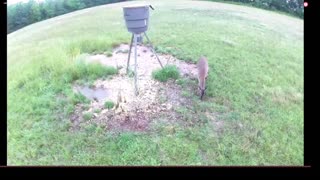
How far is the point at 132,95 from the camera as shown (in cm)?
275

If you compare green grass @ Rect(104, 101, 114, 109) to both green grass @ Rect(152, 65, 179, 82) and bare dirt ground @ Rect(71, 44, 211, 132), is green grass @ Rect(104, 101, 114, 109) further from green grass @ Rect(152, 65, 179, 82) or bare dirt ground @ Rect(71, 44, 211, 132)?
green grass @ Rect(152, 65, 179, 82)

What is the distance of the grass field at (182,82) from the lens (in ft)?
8.71

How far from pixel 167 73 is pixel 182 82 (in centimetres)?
10

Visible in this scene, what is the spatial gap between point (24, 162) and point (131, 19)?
3.40 feet

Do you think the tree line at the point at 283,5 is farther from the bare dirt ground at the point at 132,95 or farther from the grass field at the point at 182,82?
the bare dirt ground at the point at 132,95

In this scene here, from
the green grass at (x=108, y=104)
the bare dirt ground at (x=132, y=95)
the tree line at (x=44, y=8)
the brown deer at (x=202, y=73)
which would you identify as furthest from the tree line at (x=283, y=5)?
the green grass at (x=108, y=104)

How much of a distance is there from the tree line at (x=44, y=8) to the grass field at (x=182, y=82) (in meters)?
0.03

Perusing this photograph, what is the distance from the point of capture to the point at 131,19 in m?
2.77

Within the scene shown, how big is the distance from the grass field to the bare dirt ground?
0.05 m

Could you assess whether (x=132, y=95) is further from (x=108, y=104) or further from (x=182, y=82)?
(x=182, y=82)

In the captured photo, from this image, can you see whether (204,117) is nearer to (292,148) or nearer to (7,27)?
(292,148)

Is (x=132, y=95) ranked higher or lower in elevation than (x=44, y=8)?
A: lower

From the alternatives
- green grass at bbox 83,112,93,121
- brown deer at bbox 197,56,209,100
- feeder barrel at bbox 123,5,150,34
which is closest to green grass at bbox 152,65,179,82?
brown deer at bbox 197,56,209,100

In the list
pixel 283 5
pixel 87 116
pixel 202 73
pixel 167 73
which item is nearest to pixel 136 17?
pixel 167 73
